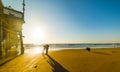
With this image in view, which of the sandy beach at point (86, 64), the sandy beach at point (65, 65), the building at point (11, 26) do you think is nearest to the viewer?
the sandy beach at point (86, 64)

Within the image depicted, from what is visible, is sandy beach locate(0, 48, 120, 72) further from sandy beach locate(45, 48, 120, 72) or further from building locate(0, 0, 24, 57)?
building locate(0, 0, 24, 57)

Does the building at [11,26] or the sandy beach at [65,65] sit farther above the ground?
the building at [11,26]

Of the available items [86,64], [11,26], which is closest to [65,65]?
[86,64]

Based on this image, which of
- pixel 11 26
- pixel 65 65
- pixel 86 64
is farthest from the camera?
pixel 11 26

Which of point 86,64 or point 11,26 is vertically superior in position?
point 11,26

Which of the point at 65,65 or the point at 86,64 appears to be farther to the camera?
the point at 86,64

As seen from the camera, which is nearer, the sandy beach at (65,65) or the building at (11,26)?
the sandy beach at (65,65)

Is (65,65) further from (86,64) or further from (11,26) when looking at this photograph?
(11,26)

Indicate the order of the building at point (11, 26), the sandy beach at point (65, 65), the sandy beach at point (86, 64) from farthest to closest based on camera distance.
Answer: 1. the building at point (11, 26)
2. the sandy beach at point (65, 65)
3. the sandy beach at point (86, 64)

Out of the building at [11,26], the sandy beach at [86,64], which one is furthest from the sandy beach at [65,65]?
the building at [11,26]

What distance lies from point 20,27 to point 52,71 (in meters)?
19.0

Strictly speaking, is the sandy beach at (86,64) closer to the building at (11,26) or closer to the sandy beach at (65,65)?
the sandy beach at (65,65)

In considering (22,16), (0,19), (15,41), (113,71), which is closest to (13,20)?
(22,16)

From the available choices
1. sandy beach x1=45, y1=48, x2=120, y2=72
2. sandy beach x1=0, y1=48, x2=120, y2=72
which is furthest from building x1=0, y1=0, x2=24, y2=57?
sandy beach x1=45, y1=48, x2=120, y2=72
